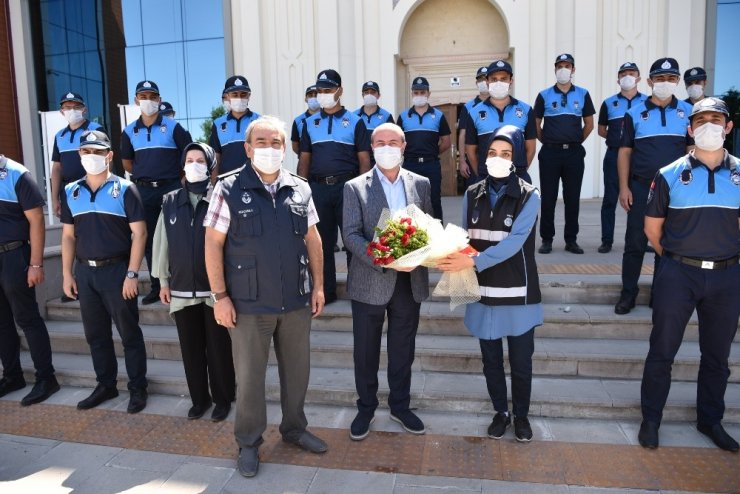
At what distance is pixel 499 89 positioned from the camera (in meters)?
5.29

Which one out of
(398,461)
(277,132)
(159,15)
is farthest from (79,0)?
(398,461)

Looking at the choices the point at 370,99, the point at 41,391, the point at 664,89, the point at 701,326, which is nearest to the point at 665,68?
the point at 664,89

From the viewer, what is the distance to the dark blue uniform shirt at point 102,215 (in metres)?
4.10

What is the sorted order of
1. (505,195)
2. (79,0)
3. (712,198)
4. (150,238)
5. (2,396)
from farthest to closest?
(79,0), (150,238), (2,396), (505,195), (712,198)

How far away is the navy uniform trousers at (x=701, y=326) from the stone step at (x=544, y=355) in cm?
69

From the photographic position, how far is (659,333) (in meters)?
3.41

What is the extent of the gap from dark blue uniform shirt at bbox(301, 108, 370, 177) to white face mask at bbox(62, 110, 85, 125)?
8.49ft

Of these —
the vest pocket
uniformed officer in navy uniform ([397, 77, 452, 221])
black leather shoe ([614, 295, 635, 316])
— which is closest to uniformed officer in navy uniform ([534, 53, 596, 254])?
uniformed officer in navy uniform ([397, 77, 452, 221])

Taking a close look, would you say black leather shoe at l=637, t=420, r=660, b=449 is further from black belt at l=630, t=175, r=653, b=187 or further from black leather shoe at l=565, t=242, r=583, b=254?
black leather shoe at l=565, t=242, r=583, b=254

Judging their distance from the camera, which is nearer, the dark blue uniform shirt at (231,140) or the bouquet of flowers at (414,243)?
the bouquet of flowers at (414,243)

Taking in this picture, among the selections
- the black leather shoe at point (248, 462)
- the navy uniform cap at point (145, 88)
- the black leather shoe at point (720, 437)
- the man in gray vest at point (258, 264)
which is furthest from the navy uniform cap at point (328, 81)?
the black leather shoe at point (720, 437)

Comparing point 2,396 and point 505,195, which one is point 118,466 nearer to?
point 2,396

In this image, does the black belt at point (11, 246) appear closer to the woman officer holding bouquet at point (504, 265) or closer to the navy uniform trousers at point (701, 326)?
the woman officer holding bouquet at point (504, 265)

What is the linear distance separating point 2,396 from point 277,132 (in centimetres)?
355
